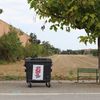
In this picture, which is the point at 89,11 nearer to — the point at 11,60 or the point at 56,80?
the point at 56,80

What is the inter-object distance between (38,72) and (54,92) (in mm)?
3053

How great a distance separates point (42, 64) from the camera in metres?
22.2

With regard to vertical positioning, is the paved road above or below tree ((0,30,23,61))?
below

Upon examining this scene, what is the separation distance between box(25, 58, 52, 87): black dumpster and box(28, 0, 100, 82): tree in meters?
2.09

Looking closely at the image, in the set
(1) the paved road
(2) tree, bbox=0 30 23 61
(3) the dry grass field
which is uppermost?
(2) tree, bbox=0 30 23 61

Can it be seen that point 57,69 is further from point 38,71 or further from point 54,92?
point 54,92

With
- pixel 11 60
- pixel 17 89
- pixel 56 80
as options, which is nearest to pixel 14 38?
pixel 11 60

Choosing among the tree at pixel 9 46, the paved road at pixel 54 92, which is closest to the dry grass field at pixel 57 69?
the tree at pixel 9 46

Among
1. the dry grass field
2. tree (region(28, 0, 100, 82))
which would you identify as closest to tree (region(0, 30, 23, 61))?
the dry grass field

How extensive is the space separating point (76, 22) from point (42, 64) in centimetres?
266

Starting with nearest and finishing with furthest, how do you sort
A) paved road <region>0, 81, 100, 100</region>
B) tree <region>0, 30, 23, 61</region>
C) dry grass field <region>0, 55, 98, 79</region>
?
1. paved road <region>0, 81, 100, 100</region>
2. dry grass field <region>0, 55, 98, 79</region>
3. tree <region>0, 30, 23, 61</region>

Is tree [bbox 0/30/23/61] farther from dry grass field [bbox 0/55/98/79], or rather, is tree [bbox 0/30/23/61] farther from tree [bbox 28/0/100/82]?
tree [bbox 28/0/100/82]

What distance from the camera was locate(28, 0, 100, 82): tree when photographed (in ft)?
72.2

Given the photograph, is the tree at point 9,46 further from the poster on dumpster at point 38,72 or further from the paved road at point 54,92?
the poster on dumpster at point 38,72
